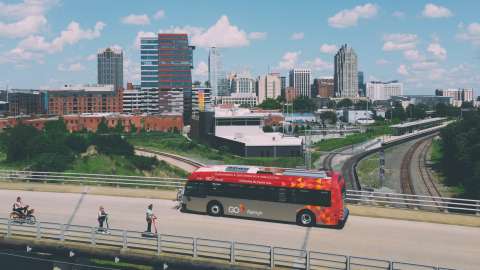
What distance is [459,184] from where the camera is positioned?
7094 centimetres

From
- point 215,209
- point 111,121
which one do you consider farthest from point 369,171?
point 111,121

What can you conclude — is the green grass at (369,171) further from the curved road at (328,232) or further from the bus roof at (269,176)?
the bus roof at (269,176)

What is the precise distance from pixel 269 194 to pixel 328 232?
349 centimetres

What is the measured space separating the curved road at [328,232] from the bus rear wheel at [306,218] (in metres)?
0.46

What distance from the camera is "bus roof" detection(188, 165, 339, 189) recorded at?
24.5m

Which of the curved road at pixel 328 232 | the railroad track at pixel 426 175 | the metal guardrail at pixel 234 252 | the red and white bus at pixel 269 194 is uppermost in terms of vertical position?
the red and white bus at pixel 269 194

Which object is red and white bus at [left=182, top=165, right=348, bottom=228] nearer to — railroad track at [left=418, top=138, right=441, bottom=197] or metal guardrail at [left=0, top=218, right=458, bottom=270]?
metal guardrail at [left=0, top=218, right=458, bottom=270]

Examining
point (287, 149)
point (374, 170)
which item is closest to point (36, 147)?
point (287, 149)

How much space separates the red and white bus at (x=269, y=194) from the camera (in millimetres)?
24266

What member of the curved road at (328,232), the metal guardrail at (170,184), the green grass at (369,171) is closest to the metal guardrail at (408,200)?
the metal guardrail at (170,184)

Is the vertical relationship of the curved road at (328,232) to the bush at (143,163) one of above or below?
above

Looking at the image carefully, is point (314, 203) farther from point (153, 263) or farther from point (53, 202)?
point (53, 202)

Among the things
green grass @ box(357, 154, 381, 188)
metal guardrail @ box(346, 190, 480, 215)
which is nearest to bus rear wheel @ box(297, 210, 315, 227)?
metal guardrail @ box(346, 190, 480, 215)

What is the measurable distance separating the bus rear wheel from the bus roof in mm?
1285
